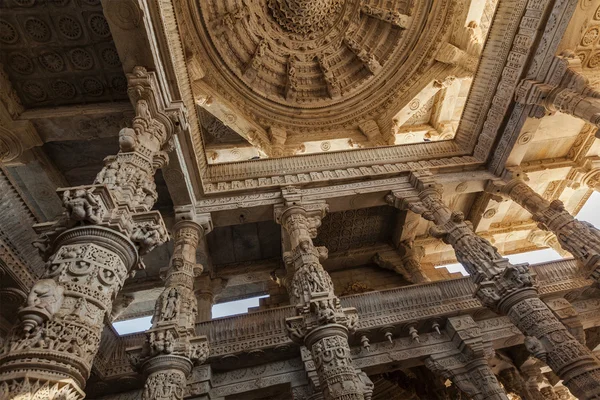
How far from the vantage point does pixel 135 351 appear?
534 centimetres

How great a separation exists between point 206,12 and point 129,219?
443 inches

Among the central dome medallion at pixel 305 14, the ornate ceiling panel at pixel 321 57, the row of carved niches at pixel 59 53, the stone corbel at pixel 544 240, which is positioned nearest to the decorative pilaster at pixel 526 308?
the stone corbel at pixel 544 240

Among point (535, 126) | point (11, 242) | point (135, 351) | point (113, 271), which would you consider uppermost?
point (535, 126)

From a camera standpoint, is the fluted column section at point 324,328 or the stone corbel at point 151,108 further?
the stone corbel at point 151,108

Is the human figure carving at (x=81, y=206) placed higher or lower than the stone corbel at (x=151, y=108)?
lower

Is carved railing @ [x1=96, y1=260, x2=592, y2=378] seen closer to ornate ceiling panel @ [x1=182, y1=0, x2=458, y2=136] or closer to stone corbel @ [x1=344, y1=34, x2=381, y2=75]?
ornate ceiling panel @ [x1=182, y1=0, x2=458, y2=136]

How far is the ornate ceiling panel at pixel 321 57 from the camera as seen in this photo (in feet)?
44.8

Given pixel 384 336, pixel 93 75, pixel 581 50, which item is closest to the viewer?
pixel 93 75

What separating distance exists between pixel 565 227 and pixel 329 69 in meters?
10.9

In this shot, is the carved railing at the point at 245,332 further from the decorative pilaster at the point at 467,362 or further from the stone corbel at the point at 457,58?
the stone corbel at the point at 457,58

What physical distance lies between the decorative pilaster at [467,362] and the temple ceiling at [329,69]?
7.66 meters

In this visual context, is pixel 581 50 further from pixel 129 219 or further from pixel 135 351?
pixel 135 351

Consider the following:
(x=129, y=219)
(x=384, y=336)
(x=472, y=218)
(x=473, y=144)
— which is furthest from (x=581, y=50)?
(x=129, y=219)

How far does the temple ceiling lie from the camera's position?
13.0 metres
